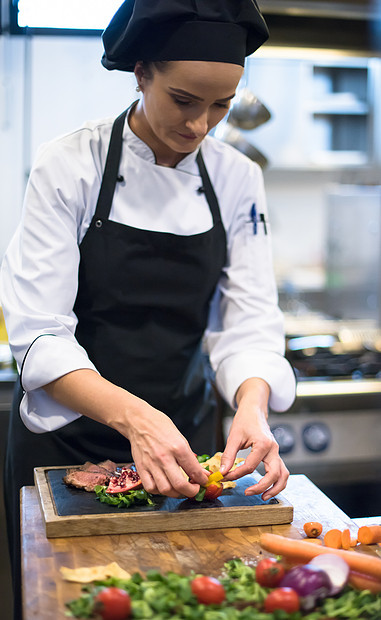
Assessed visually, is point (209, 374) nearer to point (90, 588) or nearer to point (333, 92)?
point (90, 588)

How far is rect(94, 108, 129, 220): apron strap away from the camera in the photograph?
1.77m

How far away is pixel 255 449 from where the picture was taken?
5.02 feet

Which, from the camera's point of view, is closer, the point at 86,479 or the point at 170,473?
the point at 170,473

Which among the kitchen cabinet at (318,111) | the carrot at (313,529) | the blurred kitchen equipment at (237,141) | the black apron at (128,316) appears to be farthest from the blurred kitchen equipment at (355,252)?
the carrot at (313,529)

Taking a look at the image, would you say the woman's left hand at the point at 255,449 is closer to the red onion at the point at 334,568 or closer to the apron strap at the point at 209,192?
the red onion at the point at 334,568

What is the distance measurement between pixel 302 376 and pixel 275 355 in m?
1.21

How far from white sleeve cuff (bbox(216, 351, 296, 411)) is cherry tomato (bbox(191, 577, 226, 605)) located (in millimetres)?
710

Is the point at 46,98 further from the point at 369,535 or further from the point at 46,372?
the point at 369,535

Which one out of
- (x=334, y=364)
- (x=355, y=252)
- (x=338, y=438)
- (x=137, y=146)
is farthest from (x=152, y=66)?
(x=355, y=252)

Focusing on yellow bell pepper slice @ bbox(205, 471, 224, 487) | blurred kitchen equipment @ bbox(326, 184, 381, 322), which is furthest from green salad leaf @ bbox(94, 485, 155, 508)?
blurred kitchen equipment @ bbox(326, 184, 381, 322)

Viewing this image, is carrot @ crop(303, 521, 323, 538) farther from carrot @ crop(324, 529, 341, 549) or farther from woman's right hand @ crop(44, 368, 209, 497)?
woman's right hand @ crop(44, 368, 209, 497)

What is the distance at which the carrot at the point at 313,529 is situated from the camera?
1.40 metres

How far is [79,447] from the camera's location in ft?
6.03

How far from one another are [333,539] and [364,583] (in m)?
0.17
